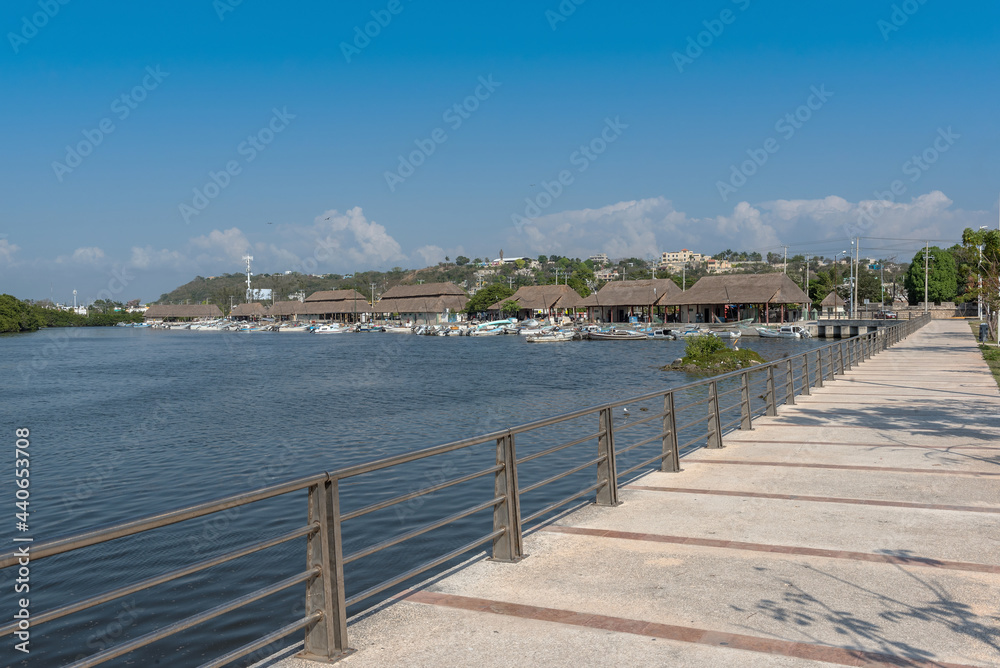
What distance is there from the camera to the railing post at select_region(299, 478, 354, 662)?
4.60 metres

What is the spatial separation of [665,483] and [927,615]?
15.9ft

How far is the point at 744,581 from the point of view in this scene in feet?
19.6

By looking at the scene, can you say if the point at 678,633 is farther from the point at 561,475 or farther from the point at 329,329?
the point at 329,329

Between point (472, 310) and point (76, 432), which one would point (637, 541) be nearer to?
point (76, 432)

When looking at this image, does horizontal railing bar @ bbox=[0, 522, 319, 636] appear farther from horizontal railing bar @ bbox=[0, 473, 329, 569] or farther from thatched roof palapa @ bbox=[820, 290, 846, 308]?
thatched roof palapa @ bbox=[820, 290, 846, 308]

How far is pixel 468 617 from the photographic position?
17.3 feet

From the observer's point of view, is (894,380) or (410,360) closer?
(894,380)

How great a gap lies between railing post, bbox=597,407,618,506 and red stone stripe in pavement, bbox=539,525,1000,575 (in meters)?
1.10

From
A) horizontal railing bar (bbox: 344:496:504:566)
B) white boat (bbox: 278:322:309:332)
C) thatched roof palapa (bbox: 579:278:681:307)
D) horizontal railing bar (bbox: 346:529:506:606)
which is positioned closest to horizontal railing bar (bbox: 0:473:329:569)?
horizontal railing bar (bbox: 344:496:504:566)

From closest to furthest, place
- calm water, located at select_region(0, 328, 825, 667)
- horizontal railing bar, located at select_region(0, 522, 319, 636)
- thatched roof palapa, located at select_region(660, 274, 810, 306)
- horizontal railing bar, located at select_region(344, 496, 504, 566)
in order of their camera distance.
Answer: horizontal railing bar, located at select_region(0, 522, 319, 636) → horizontal railing bar, located at select_region(344, 496, 504, 566) → calm water, located at select_region(0, 328, 825, 667) → thatched roof palapa, located at select_region(660, 274, 810, 306)

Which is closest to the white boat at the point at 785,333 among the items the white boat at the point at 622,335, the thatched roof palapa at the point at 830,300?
the white boat at the point at 622,335

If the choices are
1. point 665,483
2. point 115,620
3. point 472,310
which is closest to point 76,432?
point 115,620

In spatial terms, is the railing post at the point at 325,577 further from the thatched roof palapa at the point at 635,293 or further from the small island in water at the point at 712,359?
the thatched roof palapa at the point at 635,293

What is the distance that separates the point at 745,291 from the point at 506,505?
98032 mm
